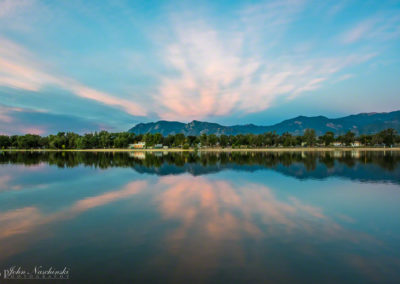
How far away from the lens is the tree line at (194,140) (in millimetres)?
140875

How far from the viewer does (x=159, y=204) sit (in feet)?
48.8

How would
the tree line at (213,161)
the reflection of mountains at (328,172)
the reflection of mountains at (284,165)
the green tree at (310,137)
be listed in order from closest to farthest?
1. the reflection of mountains at (328,172)
2. the reflection of mountains at (284,165)
3. the tree line at (213,161)
4. the green tree at (310,137)

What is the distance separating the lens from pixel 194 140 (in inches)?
6102

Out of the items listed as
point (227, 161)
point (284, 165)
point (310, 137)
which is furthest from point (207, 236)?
point (310, 137)

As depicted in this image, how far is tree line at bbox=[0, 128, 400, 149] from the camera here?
462 ft

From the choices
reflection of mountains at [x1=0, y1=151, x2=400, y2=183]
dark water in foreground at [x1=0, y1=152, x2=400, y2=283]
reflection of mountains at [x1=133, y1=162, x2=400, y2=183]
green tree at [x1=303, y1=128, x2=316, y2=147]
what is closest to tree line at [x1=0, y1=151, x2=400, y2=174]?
reflection of mountains at [x1=0, y1=151, x2=400, y2=183]

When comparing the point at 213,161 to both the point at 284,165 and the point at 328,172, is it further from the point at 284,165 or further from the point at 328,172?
the point at 328,172

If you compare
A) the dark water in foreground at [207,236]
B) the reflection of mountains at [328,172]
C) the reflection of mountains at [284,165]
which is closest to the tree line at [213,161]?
the reflection of mountains at [284,165]

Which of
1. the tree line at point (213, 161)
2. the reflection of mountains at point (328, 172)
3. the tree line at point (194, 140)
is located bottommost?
the reflection of mountains at point (328, 172)

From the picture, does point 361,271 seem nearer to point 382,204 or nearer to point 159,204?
point 382,204

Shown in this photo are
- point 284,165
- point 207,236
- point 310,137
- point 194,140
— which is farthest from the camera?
point 194,140

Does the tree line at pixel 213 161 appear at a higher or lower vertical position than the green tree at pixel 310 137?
lower

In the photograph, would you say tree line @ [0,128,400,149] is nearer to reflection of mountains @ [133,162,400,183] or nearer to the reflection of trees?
the reflection of trees

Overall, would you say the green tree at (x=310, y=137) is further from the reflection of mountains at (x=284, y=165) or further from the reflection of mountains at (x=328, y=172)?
the reflection of mountains at (x=328, y=172)
